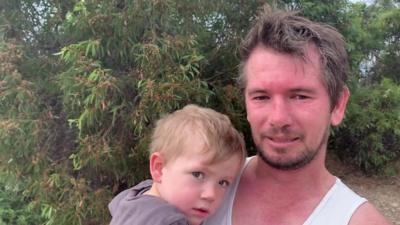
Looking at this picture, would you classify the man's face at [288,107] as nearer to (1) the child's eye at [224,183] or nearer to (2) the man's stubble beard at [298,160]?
(2) the man's stubble beard at [298,160]

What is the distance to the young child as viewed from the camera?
1.82m

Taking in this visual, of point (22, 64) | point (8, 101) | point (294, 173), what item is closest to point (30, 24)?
point (22, 64)

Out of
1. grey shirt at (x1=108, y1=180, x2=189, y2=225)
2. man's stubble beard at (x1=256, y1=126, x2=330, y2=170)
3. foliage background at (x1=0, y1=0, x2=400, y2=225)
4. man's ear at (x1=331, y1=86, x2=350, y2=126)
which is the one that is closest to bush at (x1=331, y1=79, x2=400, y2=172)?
foliage background at (x1=0, y1=0, x2=400, y2=225)

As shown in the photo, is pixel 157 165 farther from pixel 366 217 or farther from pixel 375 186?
pixel 375 186

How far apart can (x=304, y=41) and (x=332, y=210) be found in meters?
0.59

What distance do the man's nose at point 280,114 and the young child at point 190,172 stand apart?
0.20 metres

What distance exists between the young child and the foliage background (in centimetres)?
116

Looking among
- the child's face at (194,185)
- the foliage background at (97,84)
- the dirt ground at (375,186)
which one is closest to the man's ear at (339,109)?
the child's face at (194,185)

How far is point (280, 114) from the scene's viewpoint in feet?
5.87

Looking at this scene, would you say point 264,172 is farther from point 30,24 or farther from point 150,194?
point 30,24

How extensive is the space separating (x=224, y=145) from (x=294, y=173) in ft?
0.96

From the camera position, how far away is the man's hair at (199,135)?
6.06ft

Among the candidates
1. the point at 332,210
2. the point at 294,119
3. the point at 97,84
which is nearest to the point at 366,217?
the point at 332,210

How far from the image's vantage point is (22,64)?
11.3 feet
